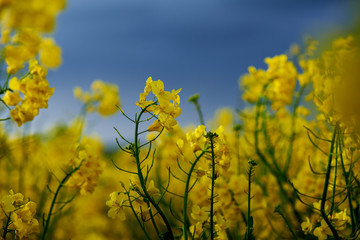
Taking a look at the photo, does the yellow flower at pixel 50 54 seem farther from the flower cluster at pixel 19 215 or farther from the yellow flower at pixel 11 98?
the flower cluster at pixel 19 215

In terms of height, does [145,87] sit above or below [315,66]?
below

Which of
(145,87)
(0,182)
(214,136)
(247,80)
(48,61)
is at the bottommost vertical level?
(214,136)

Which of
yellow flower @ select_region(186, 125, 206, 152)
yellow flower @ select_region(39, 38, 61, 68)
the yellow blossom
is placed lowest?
the yellow blossom

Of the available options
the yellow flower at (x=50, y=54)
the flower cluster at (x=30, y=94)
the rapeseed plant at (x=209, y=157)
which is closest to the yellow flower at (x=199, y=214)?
the rapeseed plant at (x=209, y=157)

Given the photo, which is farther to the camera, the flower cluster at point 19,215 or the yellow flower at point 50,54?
the yellow flower at point 50,54

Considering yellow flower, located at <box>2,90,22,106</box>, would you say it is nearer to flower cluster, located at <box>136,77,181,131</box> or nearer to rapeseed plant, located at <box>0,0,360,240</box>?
rapeseed plant, located at <box>0,0,360,240</box>

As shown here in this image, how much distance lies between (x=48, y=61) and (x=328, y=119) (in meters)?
1.73

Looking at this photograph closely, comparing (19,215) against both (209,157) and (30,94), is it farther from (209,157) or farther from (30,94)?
(209,157)

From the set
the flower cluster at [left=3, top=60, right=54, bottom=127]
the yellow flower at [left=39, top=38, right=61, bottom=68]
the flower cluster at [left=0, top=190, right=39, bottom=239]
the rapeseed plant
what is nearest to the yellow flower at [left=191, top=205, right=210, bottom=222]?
the rapeseed plant

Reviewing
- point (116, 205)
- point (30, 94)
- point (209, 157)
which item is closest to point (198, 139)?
point (209, 157)

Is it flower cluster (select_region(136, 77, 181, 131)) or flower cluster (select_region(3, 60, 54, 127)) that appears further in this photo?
flower cluster (select_region(3, 60, 54, 127))

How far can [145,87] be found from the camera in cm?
106

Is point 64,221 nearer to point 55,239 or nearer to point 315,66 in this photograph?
point 55,239

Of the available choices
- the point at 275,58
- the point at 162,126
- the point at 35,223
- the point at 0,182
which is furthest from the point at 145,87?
the point at 0,182
